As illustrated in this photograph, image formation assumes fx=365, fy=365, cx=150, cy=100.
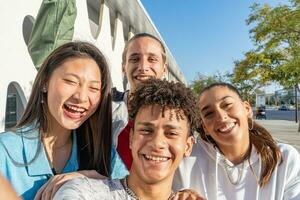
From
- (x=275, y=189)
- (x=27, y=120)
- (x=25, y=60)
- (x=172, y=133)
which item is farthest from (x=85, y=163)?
(x=25, y=60)

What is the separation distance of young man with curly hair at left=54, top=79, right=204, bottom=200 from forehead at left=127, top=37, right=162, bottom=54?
1.13 metres

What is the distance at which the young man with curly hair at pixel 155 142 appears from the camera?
6.48 feet

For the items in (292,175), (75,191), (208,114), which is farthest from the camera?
(208,114)

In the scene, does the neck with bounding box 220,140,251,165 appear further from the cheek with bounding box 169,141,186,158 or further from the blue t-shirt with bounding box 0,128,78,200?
the blue t-shirt with bounding box 0,128,78,200

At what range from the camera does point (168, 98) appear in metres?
2.08

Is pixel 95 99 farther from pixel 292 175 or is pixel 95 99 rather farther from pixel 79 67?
pixel 292 175

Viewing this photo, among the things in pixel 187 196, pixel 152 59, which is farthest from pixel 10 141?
pixel 152 59

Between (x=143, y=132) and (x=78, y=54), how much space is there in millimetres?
651

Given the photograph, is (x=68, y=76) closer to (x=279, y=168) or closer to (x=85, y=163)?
(x=85, y=163)

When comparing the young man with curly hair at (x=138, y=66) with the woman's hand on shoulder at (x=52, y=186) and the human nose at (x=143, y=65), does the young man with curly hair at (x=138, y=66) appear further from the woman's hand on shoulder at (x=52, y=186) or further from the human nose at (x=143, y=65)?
the woman's hand on shoulder at (x=52, y=186)

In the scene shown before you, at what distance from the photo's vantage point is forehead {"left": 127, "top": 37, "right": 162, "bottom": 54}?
3.24 m

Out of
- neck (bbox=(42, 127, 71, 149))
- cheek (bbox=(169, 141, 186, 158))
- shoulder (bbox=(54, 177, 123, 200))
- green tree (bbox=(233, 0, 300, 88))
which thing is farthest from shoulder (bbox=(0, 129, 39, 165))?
green tree (bbox=(233, 0, 300, 88))

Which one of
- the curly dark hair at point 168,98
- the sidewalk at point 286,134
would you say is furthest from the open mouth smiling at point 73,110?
the sidewalk at point 286,134

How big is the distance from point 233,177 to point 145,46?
1386mm
